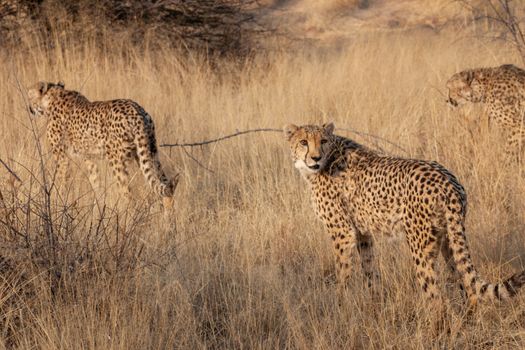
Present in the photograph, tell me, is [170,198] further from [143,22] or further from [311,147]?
[143,22]

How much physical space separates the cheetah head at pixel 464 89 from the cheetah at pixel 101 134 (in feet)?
8.21

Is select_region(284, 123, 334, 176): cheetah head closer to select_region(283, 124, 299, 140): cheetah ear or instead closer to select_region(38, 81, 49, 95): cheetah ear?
select_region(283, 124, 299, 140): cheetah ear

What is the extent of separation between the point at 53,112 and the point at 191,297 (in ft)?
9.95

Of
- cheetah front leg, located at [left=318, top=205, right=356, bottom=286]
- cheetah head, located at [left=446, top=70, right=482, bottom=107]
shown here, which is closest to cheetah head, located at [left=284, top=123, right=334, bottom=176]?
cheetah front leg, located at [left=318, top=205, right=356, bottom=286]

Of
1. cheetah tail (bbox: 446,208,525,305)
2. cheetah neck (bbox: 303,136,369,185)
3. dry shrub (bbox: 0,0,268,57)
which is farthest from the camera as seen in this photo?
dry shrub (bbox: 0,0,268,57)

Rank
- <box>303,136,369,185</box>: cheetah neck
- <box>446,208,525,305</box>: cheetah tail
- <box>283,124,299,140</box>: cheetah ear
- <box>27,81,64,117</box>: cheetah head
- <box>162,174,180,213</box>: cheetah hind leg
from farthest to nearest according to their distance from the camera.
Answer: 1. <box>27,81,64,117</box>: cheetah head
2. <box>162,174,180,213</box>: cheetah hind leg
3. <box>283,124,299,140</box>: cheetah ear
4. <box>303,136,369,185</box>: cheetah neck
5. <box>446,208,525,305</box>: cheetah tail

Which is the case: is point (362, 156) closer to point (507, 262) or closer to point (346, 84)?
point (507, 262)

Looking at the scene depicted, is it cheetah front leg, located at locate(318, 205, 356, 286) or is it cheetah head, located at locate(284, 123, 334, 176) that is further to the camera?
cheetah head, located at locate(284, 123, 334, 176)

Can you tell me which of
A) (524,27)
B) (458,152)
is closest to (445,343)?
(458,152)

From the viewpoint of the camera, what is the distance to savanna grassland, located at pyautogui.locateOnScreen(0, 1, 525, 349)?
138 inches

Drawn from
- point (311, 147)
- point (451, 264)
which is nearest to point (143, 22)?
point (311, 147)

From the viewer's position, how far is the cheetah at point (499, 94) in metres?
6.27

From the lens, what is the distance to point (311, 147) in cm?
430

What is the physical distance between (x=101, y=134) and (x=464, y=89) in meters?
2.90
